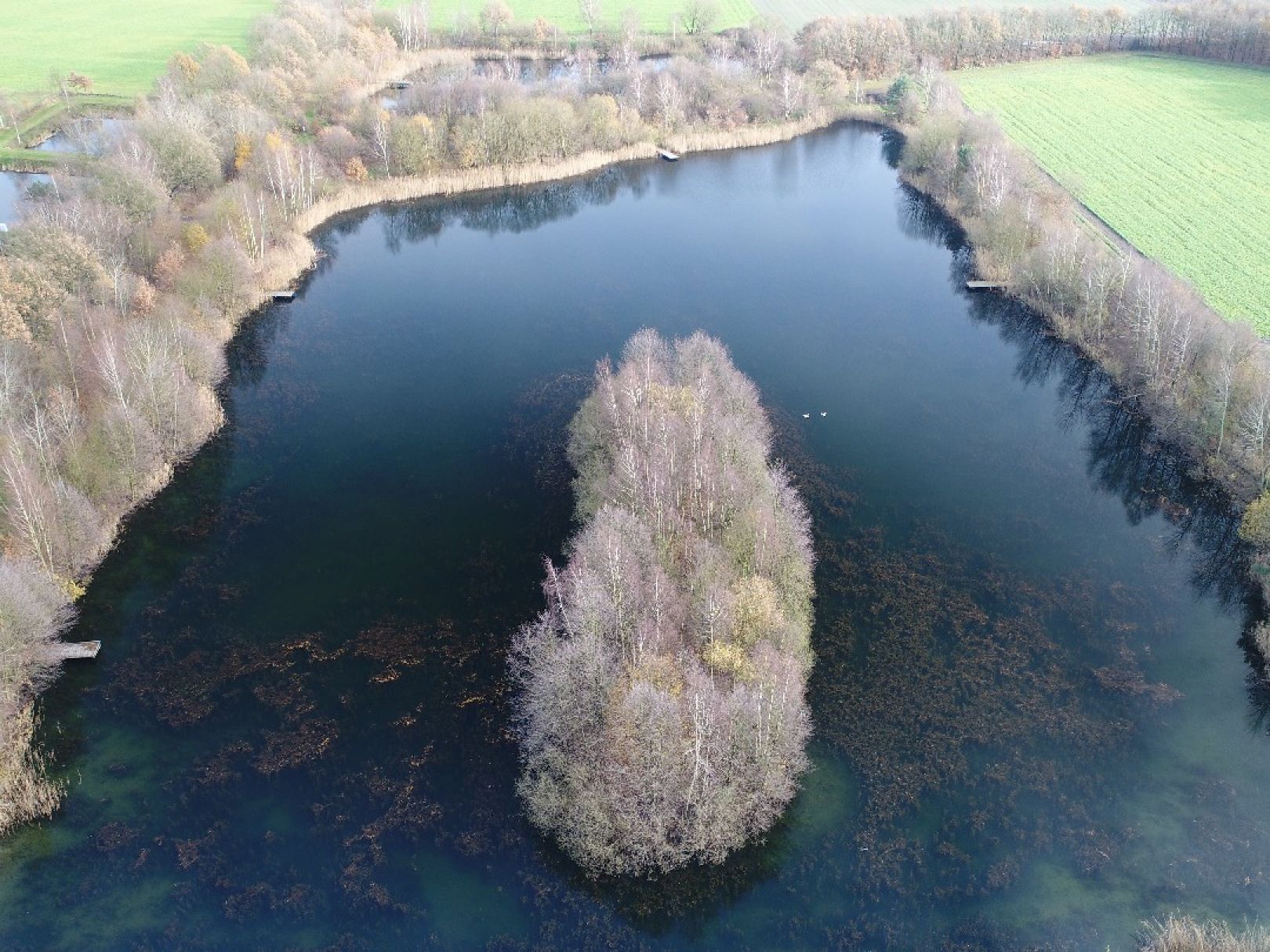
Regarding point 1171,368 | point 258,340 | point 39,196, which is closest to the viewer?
point 1171,368

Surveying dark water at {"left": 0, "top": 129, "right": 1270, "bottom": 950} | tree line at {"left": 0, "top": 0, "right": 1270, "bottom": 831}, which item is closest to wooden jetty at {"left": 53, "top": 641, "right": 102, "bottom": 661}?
tree line at {"left": 0, "top": 0, "right": 1270, "bottom": 831}

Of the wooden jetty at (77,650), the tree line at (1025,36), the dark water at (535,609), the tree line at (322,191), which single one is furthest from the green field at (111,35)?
the wooden jetty at (77,650)

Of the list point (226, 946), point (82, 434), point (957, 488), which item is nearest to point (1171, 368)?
point (957, 488)

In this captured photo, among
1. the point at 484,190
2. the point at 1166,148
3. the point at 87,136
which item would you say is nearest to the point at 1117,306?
the point at 1166,148

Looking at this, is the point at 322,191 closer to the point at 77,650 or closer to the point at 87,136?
the point at 87,136

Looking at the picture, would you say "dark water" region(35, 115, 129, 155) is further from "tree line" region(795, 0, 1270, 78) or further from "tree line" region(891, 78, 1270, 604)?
"tree line" region(795, 0, 1270, 78)

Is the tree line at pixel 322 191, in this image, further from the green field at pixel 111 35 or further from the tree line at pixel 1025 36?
the green field at pixel 111 35

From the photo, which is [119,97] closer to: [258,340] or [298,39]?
[298,39]
